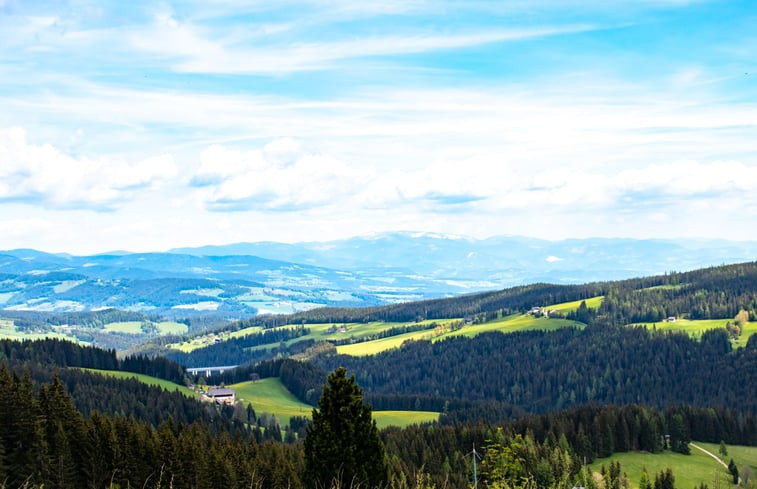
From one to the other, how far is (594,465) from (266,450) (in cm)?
6333

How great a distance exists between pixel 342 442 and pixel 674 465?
409ft

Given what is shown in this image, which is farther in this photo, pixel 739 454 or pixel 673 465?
pixel 739 454

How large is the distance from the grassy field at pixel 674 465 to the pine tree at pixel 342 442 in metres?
104

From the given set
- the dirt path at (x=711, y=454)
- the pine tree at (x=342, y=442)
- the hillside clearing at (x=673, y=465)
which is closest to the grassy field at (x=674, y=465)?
the hillside clearing at (x=673, y=465)

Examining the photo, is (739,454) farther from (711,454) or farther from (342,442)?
(342,442)

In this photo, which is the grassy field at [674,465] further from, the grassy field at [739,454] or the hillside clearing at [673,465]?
the grassy field at [739,454]

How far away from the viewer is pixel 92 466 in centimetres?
7738

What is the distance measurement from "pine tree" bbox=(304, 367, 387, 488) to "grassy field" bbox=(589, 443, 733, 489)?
4081 inches

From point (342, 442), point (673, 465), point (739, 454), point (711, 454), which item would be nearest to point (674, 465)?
point (673, 465)

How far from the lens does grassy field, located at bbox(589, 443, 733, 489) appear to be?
452 feet

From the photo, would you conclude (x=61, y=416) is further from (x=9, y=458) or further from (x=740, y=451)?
(x=740, y=451)

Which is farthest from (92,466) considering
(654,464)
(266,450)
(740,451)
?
(740,451)

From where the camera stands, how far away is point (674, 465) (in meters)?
149

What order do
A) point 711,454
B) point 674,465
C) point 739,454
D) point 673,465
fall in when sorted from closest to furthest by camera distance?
point 673,465, point 674,465, point 711,454, point 739,454
